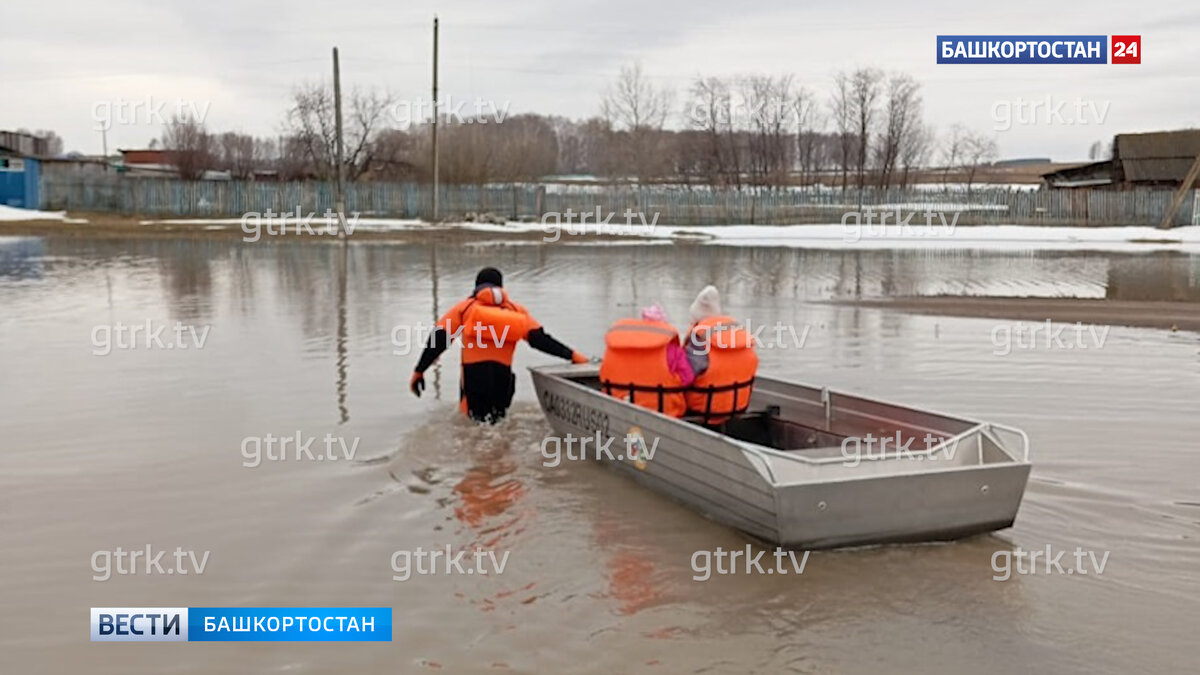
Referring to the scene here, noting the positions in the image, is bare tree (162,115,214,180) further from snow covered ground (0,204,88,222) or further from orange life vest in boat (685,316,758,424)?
orange life vest in boat (685,316,758,424)

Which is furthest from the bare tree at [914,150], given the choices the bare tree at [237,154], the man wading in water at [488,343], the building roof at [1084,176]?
the man wading in water at [488,343]

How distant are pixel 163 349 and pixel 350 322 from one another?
10.8 feet

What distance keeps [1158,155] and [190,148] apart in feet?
162

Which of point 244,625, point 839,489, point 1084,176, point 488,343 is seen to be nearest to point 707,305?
point 839,489

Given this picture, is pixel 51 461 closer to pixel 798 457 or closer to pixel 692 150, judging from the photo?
pixel 798 457

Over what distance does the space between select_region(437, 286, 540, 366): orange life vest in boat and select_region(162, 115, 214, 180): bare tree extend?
5899cm

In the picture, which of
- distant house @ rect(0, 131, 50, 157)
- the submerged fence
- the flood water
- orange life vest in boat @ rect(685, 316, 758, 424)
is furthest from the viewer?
distant house @ rect(0, 131, 50, 157)

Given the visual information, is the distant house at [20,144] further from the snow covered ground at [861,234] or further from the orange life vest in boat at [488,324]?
the orange life vest in boat at [488,324]

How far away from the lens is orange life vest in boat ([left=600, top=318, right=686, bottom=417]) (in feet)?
28.5

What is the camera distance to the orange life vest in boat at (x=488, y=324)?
33.5ft

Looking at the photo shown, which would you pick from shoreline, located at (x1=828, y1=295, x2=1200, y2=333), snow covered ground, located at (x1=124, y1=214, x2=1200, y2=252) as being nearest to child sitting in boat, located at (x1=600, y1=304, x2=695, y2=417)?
shoreline, located at (x1=828, y1=295, x2=1200, y2=333)

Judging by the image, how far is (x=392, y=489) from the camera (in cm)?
871

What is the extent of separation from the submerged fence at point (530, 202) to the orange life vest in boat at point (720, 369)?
42541 millimetres

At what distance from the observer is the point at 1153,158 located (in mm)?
53062
